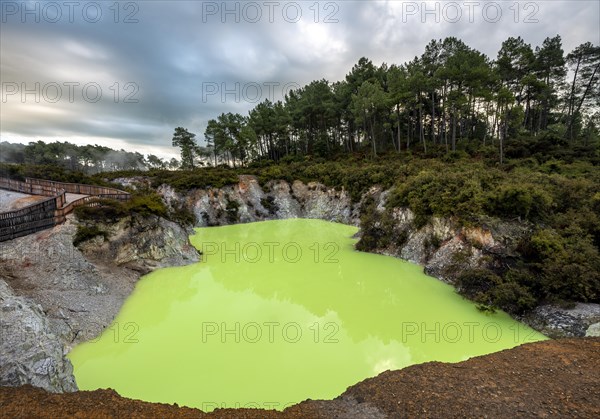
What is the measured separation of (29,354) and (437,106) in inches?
2020

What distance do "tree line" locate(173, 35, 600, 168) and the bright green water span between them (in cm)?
2578

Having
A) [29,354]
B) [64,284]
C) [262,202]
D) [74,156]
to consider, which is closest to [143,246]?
[64,284]

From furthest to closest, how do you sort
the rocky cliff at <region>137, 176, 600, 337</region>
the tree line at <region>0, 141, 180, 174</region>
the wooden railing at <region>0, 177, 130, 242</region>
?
the tree line at <region>0, 141, 180, 174</region> → the wooden railing at <region>0, 177, 130, 242</region> → the rocky cliff at <region>137, 176, 600, 337</region>

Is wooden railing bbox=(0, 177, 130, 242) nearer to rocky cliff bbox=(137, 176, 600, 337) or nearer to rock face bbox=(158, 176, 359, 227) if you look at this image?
rock face bbox=(158, 176, 359, 227)

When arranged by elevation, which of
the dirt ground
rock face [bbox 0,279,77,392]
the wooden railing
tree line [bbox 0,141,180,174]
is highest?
tree line [bbox 0,141,180,174]

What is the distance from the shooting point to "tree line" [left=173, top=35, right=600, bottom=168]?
35.6 m

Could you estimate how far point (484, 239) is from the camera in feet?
49.2

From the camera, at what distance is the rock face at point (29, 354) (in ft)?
20.6

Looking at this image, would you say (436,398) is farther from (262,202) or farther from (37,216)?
(262,202)

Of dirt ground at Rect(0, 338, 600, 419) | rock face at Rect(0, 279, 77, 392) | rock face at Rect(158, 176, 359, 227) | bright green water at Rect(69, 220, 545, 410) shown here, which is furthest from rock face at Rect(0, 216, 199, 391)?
rock face at Rect(158, 176, 359, 227)

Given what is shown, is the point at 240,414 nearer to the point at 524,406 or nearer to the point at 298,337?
the point at 298,337

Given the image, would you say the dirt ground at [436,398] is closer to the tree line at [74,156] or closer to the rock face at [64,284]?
the rock face at [64,284]

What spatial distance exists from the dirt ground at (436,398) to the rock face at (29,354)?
15.6 inches

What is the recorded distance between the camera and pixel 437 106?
44.8 meters
